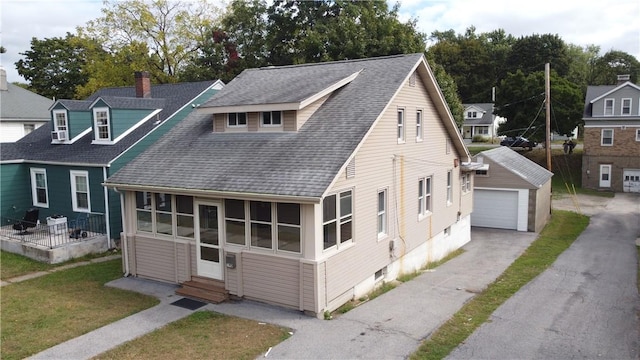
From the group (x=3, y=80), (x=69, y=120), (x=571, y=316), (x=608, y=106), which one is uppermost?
(x=3, y=80)

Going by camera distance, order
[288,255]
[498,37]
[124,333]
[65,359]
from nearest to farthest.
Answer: [65,359] → [124,333] → [288,255] → [498,37]

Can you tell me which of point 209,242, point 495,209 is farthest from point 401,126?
point 495,209

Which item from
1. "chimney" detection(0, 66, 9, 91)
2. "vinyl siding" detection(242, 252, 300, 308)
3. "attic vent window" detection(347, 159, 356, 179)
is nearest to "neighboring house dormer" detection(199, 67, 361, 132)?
"attic vent window" detection(347, 159, 356, 179)

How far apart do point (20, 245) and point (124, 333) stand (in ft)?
31.5

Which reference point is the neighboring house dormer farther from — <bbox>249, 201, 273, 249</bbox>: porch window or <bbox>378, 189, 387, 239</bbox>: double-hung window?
<bbox>378, 189, 387, 239</bbox>: double-hung window

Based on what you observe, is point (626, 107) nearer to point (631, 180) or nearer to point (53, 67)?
point (631, 180)

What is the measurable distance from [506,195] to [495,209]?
999 mm

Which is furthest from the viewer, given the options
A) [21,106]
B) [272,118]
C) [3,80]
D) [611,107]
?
[611,107]

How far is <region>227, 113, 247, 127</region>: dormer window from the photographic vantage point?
14.3 meters

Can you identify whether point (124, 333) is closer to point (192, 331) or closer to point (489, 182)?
point (192, 331)

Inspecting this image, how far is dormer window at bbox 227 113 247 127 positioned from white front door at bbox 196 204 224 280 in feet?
9.98

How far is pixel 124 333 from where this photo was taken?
33.8ft

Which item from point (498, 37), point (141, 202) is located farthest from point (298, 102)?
point (498, 37)

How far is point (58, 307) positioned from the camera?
12.0 m
